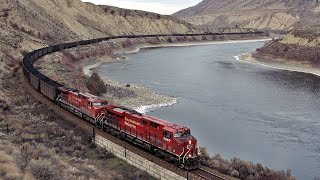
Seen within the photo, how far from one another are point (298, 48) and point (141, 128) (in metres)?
81.9

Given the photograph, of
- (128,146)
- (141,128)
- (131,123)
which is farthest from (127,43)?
(141,128)

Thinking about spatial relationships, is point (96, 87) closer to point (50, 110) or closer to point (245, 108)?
point (50, 110)

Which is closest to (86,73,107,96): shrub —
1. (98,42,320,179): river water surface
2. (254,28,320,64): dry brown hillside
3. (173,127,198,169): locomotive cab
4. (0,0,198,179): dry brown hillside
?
(0,0,198,179): dry brown hillside

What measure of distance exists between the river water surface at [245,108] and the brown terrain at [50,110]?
249 inches

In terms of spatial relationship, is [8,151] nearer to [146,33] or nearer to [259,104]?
[259,104]

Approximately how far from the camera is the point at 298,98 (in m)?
57.8

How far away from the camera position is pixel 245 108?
5112 centimetres

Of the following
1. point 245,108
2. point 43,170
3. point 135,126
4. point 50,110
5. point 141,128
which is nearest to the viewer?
point 43,170

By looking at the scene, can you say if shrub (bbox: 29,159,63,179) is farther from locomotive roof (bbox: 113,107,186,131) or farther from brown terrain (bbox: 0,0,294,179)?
locomotive roof (bbox: 113,107,186,131)

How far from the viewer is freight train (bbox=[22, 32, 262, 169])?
82.2 ft

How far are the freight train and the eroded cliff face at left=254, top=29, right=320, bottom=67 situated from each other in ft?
222

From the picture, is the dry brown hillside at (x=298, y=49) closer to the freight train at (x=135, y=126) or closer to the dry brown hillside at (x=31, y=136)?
the dry brown hillside at (x=31, y=136)

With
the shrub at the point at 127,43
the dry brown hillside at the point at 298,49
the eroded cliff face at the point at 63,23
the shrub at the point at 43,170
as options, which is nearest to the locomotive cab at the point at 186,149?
the shrub at the point at 43,170

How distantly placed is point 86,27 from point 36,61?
7674 cm
